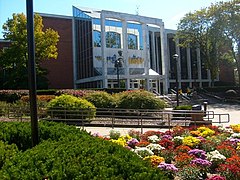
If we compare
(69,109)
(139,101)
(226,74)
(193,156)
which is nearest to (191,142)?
(193,156)

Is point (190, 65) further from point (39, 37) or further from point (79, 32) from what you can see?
point (39, 37)

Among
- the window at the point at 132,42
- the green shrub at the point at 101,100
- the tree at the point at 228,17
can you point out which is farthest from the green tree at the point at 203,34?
the green shrub at the point at 101,100

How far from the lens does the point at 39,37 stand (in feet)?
102

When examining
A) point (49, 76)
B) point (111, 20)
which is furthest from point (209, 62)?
point (49, 76)

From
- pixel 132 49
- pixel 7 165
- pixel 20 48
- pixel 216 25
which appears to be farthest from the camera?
pixel 132 49

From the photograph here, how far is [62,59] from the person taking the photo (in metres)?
45.9

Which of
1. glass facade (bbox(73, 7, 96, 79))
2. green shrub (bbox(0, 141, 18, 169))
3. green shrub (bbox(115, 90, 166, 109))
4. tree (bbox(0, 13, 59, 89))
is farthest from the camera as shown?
glass facade (bbox(73, 7, 96, 79))

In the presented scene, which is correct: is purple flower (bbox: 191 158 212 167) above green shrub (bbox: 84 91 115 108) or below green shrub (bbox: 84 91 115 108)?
below

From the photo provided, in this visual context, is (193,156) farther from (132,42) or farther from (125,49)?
(132,42)

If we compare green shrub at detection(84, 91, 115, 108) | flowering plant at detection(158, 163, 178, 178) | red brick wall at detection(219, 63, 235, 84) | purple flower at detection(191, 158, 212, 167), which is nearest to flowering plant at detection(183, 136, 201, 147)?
purple flower at detection(191, 158, 212, 167)

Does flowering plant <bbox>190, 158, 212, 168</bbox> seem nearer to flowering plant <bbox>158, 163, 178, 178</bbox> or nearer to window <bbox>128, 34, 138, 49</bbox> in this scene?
flowering plant <bbox>158, 163, 178, 178</bbox>

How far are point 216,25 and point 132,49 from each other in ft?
37.2

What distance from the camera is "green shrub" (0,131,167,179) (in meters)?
3.40

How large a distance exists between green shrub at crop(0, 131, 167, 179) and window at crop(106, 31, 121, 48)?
3797 centimetres
